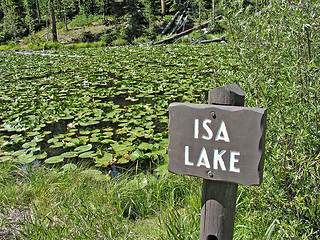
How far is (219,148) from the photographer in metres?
0.96

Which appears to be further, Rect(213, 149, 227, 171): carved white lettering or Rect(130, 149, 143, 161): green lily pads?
Rect(130, 149, 143, 161): green lily pads

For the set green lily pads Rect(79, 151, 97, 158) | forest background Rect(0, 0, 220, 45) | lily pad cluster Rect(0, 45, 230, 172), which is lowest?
green lily pads Rect(79, 151, 97, 158)

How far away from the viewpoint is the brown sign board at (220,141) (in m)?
0.92

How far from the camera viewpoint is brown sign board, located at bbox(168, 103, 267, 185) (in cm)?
92

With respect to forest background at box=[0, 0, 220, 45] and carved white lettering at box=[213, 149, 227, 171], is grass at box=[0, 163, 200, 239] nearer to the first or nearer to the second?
carved white lettering at box=[213, 149, 227, 171]

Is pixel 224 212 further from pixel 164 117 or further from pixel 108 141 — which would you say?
pixel 164 117

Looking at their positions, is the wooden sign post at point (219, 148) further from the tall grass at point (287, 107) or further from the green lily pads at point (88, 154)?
the green lily pads at point (88, 154)

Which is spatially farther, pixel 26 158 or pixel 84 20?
pixel 84 20

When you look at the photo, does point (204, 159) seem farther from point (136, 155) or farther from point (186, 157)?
point (136, 155)

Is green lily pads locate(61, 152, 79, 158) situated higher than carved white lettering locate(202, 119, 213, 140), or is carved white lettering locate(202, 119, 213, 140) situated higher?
carved white lettering locate(202, 119, 213, 140)

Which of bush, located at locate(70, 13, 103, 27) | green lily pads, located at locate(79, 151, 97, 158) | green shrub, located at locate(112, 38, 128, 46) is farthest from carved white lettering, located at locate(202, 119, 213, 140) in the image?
bush, located at locate(70, 13, 103, 27)

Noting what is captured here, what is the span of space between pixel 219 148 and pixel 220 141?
3 cm

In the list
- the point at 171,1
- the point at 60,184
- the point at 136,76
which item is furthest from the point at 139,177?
the point at 171,1

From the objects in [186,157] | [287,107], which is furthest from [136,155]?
[186,157]
